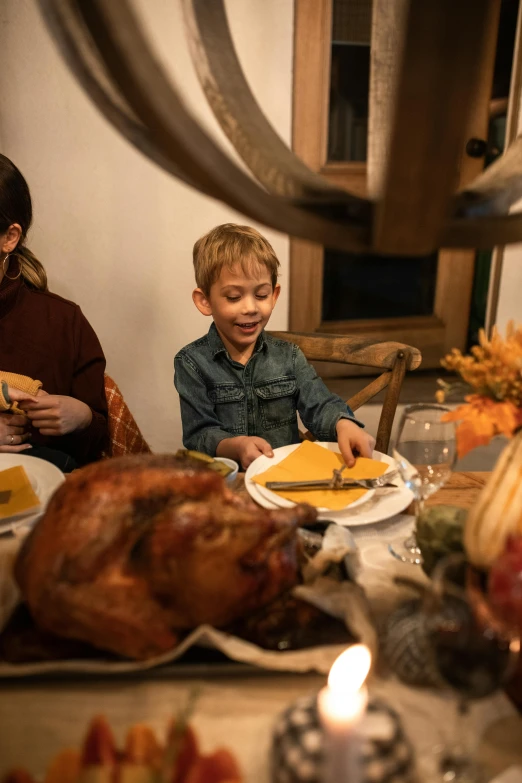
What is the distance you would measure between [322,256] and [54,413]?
4.90 ft

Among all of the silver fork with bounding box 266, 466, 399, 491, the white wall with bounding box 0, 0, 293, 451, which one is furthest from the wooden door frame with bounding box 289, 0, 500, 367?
the silver fork with bounding box 266, 466, 399, 491

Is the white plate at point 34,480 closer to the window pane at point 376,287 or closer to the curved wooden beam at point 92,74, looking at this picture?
the curved wooden beam at point 92,74

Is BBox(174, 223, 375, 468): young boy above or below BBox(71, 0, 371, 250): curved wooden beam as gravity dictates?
below

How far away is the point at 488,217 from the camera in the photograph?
15.2 inches

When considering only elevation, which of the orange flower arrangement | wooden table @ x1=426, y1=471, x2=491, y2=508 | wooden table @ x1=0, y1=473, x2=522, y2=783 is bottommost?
wooden table @ x1=426, y1=471, x2=491, y2=508

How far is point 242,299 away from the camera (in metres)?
1.46

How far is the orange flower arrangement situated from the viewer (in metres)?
0.69

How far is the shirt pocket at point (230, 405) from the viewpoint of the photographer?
157 cm

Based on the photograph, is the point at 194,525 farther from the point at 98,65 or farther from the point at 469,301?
the point at 469,301

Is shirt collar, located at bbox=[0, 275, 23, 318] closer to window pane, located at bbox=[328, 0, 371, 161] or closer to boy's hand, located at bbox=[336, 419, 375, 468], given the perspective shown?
boy's hand, located at bbox=[336, 419, 375, 468]

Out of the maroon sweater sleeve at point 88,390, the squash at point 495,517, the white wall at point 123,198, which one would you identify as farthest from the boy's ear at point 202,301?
the squash at point 495,517

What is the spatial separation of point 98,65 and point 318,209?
6.1 inches

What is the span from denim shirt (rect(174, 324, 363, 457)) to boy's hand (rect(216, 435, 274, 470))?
18 centimetres

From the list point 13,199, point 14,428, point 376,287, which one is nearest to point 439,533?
point 14,428
